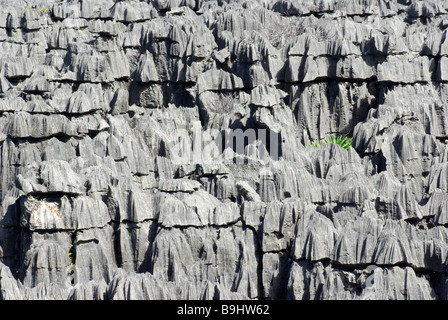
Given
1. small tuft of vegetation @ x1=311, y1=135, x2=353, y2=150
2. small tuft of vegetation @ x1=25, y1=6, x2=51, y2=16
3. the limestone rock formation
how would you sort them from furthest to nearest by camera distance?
small tuft of vegetation @ x1=25, y1=6, x2=51, y2=16, small tuft of vegetation @ x1=311, y1=135, x2=353, y2=150, the limestone rock formation

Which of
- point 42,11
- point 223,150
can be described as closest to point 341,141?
point 223,150

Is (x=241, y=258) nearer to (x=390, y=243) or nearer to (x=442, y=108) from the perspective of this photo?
(x=390, y=243)

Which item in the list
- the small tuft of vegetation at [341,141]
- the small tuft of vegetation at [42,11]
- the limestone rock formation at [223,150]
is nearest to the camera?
the limestone rock formation at [223,150]

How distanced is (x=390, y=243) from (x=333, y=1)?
18.1 metres

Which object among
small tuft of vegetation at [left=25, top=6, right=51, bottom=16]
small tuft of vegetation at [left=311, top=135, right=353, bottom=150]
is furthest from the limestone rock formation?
small tuft of vegetation at [left=311, top=135, right=353, bottom=150]

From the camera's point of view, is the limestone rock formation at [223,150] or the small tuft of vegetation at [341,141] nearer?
the limestone rock formation at [223,150]

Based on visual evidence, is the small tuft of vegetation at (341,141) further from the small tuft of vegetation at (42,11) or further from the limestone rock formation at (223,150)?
the small tuft of vegetation at (42,11)

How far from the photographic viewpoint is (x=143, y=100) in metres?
33.4

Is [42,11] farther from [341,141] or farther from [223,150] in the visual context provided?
[341,141]

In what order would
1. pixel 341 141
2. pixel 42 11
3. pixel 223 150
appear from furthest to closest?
pixel 42 11
pixel 341 141
pixel 223 150

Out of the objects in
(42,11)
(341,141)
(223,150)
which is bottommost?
(223,150)

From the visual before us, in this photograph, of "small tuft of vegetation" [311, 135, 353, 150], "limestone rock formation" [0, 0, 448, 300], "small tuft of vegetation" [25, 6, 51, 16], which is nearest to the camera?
"limestone rock formation" [0, 0, 448, 300]

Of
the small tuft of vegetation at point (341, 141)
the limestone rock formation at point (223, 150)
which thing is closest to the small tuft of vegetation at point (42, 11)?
the limestone rock formation at point (223, 150)

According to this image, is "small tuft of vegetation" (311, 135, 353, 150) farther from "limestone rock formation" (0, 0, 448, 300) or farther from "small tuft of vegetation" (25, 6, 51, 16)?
"small tuft of vegetation" (25, 6, 51, 16)
